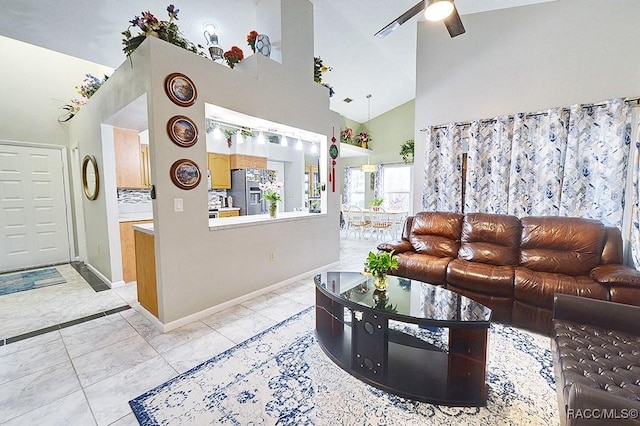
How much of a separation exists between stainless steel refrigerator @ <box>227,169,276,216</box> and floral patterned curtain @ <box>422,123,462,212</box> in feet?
12.0

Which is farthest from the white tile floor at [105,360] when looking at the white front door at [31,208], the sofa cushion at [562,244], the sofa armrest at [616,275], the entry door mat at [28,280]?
the white front door at [31,208]

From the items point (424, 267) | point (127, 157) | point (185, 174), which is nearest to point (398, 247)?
point (424, 267)

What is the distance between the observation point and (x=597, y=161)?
290 centimetres

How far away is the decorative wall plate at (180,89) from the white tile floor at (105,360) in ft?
6.70

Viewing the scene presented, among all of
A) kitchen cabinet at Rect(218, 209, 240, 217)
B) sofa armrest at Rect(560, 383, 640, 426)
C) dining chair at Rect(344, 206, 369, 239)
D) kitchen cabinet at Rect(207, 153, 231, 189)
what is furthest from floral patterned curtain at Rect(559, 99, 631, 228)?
kitchen cabinet at Rect(207, 153, 231, 189)

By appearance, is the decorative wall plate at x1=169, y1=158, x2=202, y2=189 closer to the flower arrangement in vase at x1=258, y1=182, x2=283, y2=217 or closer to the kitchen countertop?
the kitchen countertop

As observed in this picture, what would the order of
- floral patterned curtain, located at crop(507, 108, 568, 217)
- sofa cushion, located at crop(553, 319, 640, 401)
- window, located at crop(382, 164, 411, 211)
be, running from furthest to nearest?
1. window, located at crop(382, 164, 411, 211)
2. floral patterned curtain, located at crop(507, 108, 568, 217)
3. sofa cushion, located at crop(553, 319, 640, 401)

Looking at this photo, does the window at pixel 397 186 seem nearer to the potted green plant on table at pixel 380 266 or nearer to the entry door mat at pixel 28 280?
the potted green plant on table at pixel 380 266

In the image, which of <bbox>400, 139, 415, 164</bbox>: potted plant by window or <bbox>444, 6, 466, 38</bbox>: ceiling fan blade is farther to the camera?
<bbox>400, 139, 415, 164</bbox>: potted plant by window

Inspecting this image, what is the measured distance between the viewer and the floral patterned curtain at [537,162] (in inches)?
123

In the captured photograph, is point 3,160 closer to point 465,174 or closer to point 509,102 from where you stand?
point 465,174

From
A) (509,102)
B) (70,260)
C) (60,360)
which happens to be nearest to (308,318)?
(60,360)

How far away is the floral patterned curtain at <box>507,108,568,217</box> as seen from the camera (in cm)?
312

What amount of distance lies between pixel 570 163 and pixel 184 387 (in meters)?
4.27
